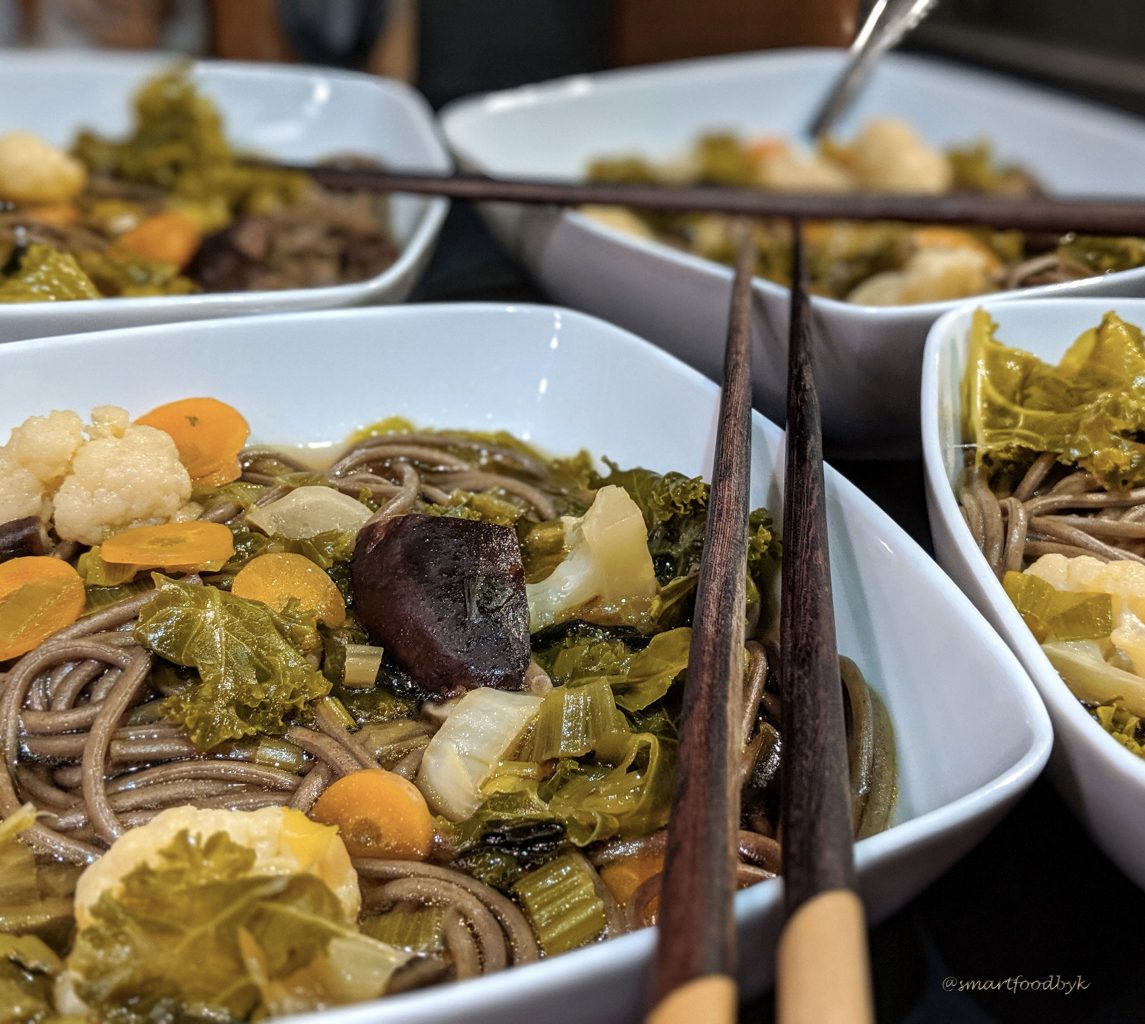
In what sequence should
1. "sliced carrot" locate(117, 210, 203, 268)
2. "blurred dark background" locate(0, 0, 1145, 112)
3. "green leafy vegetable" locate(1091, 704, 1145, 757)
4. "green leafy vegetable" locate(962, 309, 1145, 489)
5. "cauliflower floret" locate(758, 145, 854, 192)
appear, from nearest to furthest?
"green leafy vegetable" locate(1091, 704, 1145, 757) < "green leafy vegetable" locate(962, 309, 1145, 489) < "sliced carrot" locate(117, 210, 203, 268) < "cauliflower floret" locate(758, 145, 854, 192) < "blurred dark background" locate(0, 0, 1145, 112)

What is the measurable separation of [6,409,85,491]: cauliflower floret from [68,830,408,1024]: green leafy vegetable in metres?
0.90

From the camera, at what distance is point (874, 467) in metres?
2.40

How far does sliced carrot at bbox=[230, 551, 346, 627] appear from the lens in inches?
67.2

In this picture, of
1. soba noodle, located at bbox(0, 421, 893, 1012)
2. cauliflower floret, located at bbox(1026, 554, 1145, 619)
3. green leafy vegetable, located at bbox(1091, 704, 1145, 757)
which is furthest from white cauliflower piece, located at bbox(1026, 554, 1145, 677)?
soba noodle, located at bbox(0, 421, 893, 1012)

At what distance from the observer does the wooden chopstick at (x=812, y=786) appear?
935 mm

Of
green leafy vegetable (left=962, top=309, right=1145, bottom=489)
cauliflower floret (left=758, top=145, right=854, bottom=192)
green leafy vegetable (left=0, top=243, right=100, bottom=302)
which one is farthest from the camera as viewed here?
cauliflower floret (left=758, top=145, right=854, bottom=192)

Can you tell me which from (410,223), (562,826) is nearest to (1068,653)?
(562,826)

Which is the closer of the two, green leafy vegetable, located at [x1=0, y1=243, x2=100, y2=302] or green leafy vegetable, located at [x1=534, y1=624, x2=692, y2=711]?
green leafy vegetable, located at [x1=534, y1=624, x2=692, y2=711]

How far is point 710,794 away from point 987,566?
0.74 m

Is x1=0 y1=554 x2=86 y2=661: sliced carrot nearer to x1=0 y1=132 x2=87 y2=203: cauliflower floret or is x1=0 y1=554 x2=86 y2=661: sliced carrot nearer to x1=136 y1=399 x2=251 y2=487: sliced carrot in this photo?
x1=136 y1=399 x2=251 y2=487: sliced carrot

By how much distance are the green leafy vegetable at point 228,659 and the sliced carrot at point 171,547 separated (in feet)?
0.30

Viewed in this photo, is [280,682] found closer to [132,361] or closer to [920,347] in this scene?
→ [132,361]

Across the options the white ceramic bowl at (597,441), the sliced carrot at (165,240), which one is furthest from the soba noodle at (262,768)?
the sliced carrot at (165,240)

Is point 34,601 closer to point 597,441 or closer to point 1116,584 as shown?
point 597,441
